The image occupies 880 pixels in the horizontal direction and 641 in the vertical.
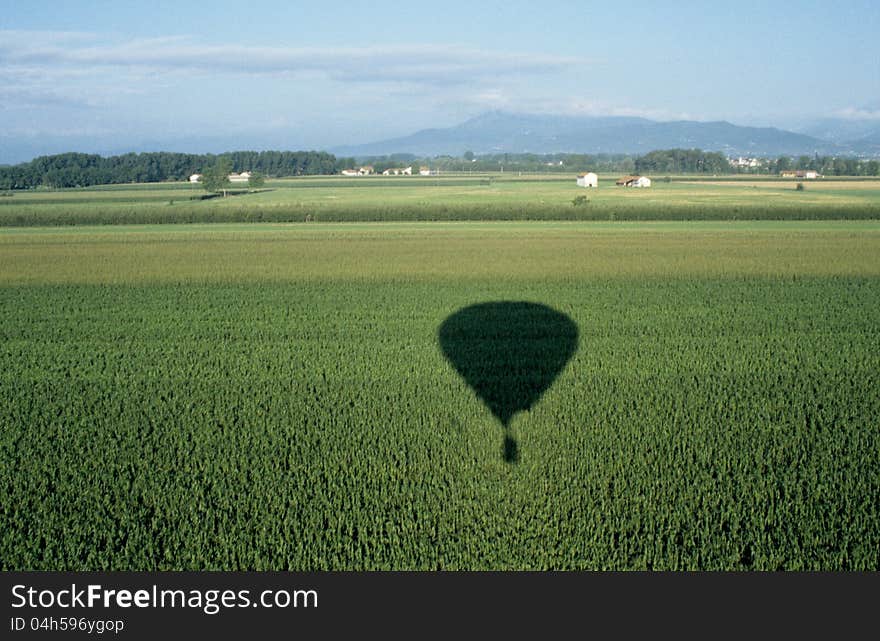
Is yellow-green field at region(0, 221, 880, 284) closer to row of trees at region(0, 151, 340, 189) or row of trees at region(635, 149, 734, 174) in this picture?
row of trees at region(0, 151, 340, 189)

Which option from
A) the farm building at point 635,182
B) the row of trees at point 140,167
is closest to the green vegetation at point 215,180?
the row of trees at point 140,167

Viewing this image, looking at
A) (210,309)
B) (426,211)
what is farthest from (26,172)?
(210,309)

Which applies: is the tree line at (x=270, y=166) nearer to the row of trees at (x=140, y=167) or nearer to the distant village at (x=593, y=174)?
the row of trees at (x=140, y=167)

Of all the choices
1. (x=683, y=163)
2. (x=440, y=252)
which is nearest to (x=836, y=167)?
(x=683, y=163)

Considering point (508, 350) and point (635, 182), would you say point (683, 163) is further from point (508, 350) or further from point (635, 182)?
point (508, 350)

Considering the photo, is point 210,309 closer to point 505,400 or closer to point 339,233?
point 505,400

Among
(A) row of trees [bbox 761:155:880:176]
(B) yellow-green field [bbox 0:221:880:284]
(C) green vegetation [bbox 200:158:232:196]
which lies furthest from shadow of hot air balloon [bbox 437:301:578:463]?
(A) row of trees [bbox 761:155:880:176]

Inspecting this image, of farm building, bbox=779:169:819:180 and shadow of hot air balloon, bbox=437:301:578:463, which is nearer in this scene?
shadow of hot air balloon, bbox=437:301:578:463
